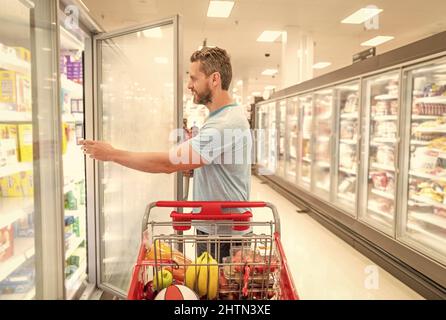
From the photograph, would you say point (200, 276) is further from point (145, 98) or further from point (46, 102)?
point (145, 98)

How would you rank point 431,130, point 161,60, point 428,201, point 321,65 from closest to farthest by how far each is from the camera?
1. point 161,60
2. point 431,130
3. point 428,201
4. point 321,65

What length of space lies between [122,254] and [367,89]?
3.34m

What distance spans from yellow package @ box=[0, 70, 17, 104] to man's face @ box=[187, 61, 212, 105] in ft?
2.91

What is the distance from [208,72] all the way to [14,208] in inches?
44.7

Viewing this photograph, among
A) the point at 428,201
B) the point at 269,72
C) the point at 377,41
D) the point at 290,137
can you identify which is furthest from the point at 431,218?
the point at 269,72

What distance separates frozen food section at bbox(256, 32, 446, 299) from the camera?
350 centimetres

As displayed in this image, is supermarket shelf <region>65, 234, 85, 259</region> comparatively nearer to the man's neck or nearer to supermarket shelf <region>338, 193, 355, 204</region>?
the man's neck

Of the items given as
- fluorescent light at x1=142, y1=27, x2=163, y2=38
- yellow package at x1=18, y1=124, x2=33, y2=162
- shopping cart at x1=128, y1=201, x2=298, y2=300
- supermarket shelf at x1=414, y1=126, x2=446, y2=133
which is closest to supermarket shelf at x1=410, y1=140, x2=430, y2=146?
supermarket shelf at x1=414, y1=126, x2=446, y2=133

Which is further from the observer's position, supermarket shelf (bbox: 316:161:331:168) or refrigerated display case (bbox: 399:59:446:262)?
supermarket shelf (bbox: 316:161:331:168)

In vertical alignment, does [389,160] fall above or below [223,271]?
above

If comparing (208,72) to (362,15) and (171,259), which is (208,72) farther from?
(362,15)

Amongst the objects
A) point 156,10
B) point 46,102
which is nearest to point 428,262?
point 46,102

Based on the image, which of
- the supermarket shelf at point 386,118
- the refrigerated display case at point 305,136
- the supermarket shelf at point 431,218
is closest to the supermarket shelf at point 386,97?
the supermarket shelf at point 386,118

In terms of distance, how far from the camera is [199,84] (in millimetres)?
1888
